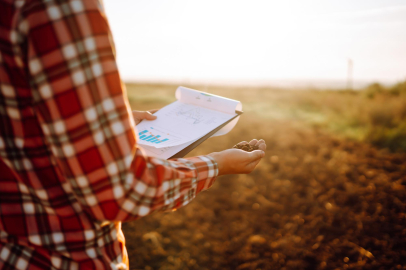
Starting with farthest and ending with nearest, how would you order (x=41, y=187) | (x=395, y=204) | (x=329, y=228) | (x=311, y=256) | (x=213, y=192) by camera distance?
(x=213, y=192), (x=395, y=204), (x=329, y=228), (x=311, y=256), (x=41, y=187)

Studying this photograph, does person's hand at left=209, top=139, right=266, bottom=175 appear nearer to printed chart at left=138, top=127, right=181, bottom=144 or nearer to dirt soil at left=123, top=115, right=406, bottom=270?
printed chart at left=138, top=127, right=181, bottom=144

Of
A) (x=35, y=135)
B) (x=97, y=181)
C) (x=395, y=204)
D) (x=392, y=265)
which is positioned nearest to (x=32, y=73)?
(x=35, y=135)

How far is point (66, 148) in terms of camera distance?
608 mm

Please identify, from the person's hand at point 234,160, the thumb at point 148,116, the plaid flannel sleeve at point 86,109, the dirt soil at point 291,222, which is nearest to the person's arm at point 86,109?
the plaid flannel sleeve at point 86,109

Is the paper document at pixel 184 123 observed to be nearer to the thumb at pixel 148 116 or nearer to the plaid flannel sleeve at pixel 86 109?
the thumb at pixel 148 116

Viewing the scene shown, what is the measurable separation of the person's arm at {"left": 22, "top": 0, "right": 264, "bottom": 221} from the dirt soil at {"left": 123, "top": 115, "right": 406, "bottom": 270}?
7.58ft

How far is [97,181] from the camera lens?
2.09 feet

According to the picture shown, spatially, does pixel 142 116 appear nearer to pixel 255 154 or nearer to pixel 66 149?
pixel 255 154

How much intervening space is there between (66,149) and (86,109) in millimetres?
99

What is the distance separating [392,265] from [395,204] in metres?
1.11

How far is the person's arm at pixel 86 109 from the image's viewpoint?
56 centimetres

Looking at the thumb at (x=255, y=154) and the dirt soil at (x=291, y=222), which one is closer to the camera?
the thumb at (x=255, y=154)

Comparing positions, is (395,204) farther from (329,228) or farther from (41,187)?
(41,187)

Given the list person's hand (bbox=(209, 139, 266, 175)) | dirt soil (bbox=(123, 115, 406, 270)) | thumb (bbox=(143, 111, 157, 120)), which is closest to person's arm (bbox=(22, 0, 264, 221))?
person's hand (bbox=(209, 139, 266, 175))
